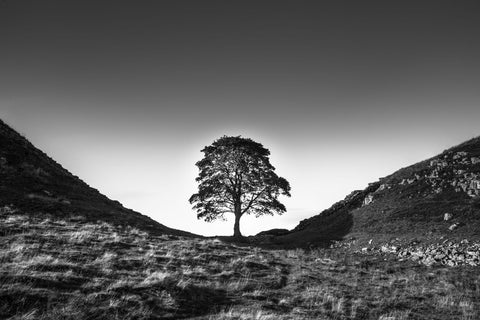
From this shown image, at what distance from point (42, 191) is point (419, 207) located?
30.9 meters

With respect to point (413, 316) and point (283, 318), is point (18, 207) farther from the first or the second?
point (413, 316)

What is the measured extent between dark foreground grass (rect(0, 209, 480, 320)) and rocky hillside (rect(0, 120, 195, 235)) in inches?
143

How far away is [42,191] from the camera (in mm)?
26969

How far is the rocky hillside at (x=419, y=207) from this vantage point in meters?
24.8

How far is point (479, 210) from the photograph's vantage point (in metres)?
25.0

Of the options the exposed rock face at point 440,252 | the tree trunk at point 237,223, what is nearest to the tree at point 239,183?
the tree trunk at point 237,223

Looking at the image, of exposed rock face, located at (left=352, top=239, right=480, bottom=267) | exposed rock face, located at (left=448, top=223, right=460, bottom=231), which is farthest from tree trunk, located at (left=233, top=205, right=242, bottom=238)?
exposed rock face, located at (left=448, top=223, right=460, bottom=231)

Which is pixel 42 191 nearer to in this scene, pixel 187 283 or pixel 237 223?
pixel 187 283

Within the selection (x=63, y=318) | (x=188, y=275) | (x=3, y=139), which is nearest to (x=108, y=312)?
(x=63, y=318)

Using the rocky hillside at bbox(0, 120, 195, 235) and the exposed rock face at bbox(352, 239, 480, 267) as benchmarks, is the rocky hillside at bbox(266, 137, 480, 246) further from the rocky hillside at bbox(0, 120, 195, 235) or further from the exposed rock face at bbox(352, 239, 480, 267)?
the rocky hillside at bbox(0, 120, 195, 235)

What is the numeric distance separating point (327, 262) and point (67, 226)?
14860 mm

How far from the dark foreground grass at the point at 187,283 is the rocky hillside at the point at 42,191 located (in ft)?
11.9

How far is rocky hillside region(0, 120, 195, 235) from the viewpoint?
905 inches

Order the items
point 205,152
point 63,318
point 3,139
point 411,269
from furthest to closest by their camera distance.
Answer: point 205,152, point 3,139, point 411,269, point 63,318
